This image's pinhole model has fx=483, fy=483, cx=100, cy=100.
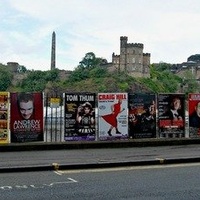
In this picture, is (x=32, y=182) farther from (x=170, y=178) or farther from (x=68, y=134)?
(x=68, y=134)

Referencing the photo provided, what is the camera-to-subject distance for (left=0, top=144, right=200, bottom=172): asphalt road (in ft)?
42.5

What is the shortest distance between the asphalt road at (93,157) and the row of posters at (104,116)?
34.5 inches

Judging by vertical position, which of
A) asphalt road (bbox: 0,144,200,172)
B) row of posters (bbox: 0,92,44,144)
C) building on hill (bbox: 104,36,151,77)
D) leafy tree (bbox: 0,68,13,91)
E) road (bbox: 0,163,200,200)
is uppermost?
building on hill (bbox: 104,36,151,77)

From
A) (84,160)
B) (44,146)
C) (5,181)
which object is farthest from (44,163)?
(44,146)

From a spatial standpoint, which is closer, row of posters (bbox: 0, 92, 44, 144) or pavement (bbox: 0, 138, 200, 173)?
pavement (bbox: 0, 138, 200, 173)

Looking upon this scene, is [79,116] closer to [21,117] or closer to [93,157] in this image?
[21,117]

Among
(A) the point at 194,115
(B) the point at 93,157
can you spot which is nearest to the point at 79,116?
(B) the point at 93,157

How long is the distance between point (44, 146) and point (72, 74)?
6789 inches

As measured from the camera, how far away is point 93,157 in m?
14.7

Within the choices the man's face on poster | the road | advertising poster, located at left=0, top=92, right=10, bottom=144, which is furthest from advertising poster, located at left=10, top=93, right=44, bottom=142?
the road

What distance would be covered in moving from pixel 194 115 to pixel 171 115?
111cm

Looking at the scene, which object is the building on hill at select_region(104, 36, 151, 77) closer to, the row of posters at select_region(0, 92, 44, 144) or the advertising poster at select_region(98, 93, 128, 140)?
the advertising poster at select_region(98, 93, 128, 140)

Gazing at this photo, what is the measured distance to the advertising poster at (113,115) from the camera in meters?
17.7

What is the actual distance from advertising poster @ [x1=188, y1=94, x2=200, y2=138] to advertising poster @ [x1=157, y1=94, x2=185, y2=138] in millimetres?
355
